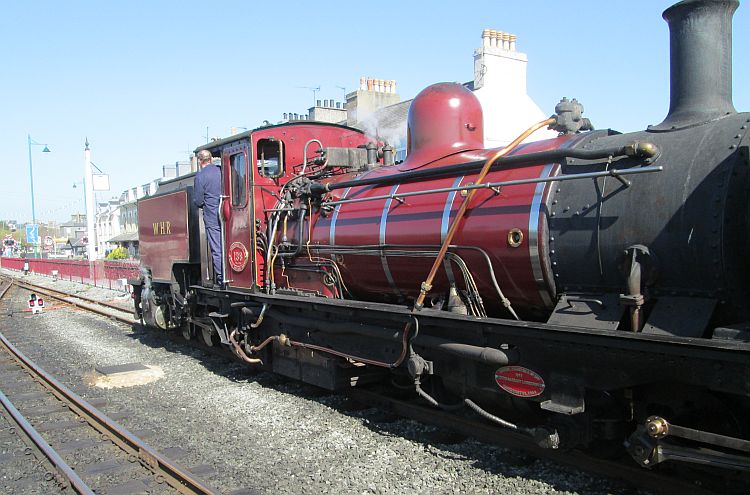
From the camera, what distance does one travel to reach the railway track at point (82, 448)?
196 inches

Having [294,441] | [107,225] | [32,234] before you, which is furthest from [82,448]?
[107,225]

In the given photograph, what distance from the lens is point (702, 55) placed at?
13.5ft

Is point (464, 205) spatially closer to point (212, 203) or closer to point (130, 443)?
point (130, 443)

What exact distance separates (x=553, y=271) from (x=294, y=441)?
303 centimetres

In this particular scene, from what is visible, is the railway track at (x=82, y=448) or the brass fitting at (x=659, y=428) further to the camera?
the railway track at (x=82, y=448)

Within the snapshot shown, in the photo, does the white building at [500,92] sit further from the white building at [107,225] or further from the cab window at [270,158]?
the white building at [107,225]

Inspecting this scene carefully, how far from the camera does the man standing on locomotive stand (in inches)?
336

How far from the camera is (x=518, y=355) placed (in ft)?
14.6

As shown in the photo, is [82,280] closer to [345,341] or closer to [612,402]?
[345,341]

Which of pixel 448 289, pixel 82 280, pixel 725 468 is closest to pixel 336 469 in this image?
pixel 448 289

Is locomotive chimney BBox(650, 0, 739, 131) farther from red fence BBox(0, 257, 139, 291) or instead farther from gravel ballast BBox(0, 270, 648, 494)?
red fence BBox(0, 257, 139, 291)

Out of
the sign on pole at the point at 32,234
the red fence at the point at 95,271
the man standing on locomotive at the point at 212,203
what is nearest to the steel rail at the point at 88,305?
the red fence at the point at 95,271

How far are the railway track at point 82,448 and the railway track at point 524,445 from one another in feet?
7.47

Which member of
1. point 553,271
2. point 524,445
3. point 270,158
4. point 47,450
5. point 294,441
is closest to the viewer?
point 553,271
